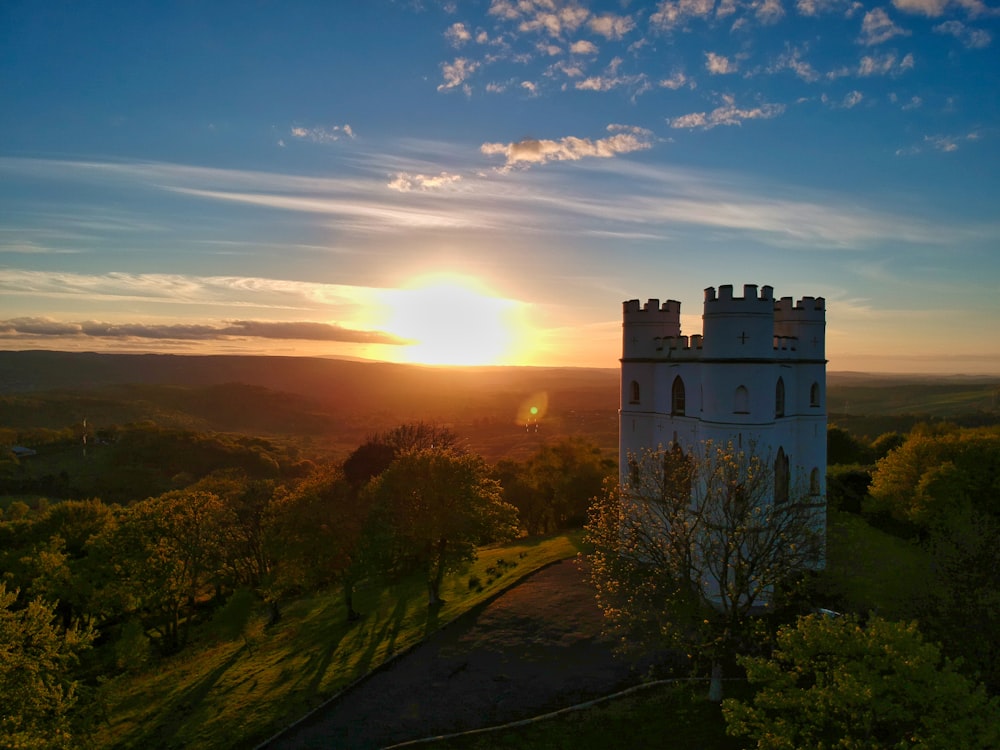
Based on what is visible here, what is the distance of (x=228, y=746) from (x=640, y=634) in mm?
17799

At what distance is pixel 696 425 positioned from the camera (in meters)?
31.2

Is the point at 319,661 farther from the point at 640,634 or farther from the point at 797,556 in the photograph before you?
the point at 797,556

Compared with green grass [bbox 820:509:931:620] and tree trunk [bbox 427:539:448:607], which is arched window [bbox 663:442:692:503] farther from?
tree trunk [bbox 427:539:448:607]

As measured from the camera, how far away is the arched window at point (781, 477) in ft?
101

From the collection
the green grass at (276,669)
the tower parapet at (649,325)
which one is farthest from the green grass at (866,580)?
the green grass at (276,669)

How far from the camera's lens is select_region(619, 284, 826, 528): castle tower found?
29.3 m

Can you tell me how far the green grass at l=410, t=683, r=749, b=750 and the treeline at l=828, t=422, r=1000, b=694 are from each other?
303 inches

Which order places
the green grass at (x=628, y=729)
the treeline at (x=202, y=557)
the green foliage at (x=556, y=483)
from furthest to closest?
the green foliage at (x=556, y=483) → the treeline at (x=202, y=557) → the green grass at (x=628, y=729)

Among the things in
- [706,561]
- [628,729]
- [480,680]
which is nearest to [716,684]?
[628,729]

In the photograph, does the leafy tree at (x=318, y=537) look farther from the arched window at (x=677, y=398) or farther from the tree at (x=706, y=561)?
the arched window at (x=677, y=398)

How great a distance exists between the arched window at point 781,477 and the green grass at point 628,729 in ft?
36.6

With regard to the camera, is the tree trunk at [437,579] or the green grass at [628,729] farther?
the tree trunk at [437,579]

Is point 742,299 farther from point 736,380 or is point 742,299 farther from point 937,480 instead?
point 937,480

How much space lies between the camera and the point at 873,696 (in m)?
14.3
